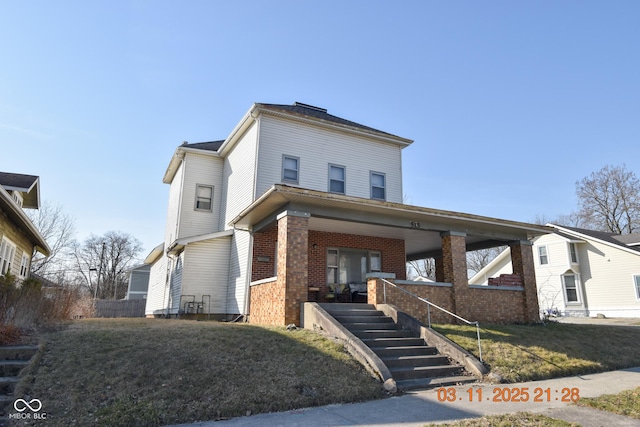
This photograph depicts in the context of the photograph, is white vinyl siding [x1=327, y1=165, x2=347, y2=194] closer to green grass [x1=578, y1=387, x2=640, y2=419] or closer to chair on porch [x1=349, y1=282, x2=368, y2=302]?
chair on porch [x1=349, y1=282, x2=368, y2=302]

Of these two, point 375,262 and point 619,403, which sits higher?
point 375,262

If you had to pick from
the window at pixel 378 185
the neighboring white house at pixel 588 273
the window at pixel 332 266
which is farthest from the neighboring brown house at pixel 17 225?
the neighboring white house at pixel 588 273

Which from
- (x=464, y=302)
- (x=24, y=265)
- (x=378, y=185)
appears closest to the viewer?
(x=464, y=302)

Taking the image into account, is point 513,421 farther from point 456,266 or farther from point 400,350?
point 456,266

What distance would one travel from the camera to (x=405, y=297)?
11.6m

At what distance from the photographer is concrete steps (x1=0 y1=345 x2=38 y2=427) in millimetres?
5082

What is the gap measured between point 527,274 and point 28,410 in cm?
1446

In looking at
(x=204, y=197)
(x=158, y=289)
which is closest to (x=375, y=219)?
(x=204, y=197)

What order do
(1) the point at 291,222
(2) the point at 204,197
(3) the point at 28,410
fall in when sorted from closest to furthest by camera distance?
(3) the point at 28,410 → (1) the point at 291,222 → (2) the point at 204,197

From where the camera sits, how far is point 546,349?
991 centimetres

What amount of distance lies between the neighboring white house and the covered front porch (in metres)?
11.5

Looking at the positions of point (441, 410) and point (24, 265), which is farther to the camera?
point (24, 265)

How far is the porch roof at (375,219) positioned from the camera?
11.0 metres

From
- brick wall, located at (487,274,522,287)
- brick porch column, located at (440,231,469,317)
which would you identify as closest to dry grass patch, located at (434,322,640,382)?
brick porch column, located at (440,231,469,317)
